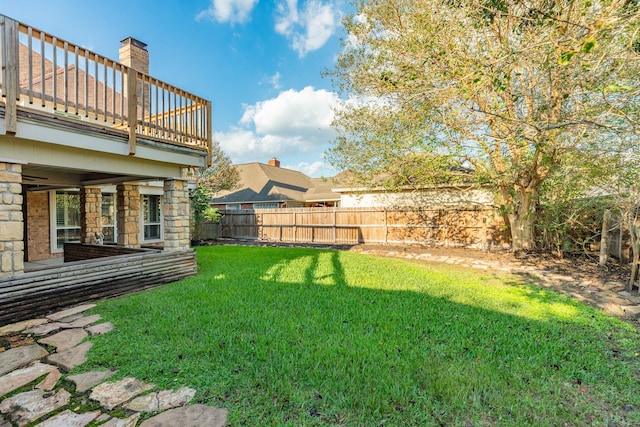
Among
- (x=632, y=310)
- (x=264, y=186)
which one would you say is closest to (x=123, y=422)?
(x=632, y=310)

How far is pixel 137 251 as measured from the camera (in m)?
6.37

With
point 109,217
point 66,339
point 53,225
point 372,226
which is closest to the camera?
point 66,339

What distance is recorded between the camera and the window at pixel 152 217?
496 inches

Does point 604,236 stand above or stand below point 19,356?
above

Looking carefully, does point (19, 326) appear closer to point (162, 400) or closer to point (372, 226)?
point (162, 400)

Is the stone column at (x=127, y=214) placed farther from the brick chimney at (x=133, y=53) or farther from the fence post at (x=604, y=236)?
the fence post at (x=604, y=236)

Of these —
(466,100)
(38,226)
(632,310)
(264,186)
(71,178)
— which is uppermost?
(466,100)

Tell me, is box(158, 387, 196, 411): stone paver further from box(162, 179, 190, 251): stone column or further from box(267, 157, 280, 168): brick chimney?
box(267, 157, 280, 168): brick chimney

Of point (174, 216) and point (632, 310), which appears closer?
point (632, 310)

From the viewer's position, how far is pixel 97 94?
477cm

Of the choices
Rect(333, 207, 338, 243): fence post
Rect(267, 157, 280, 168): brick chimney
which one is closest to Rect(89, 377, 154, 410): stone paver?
Rect(333, 207, 338, 243): fence post

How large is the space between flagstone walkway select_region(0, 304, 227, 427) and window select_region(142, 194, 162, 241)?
32.2 ft

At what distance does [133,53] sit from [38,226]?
6812 millimetres

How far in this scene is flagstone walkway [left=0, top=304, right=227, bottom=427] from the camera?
218 centimetres
